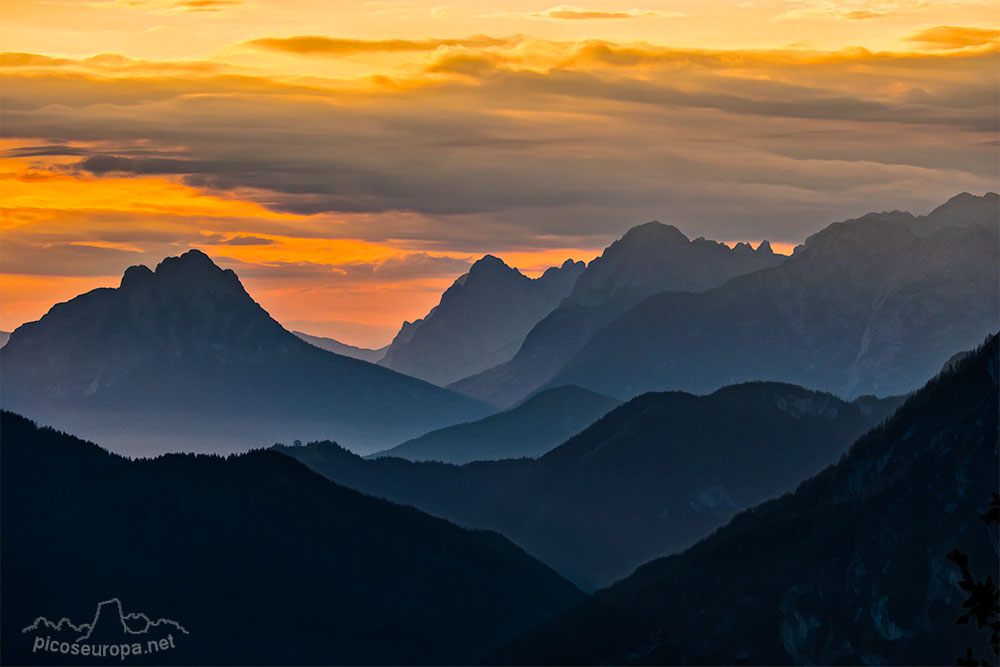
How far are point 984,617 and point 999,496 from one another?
7666 mm

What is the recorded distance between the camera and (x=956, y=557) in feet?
333

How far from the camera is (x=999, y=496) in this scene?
104688 mm

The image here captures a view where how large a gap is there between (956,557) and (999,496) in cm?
576

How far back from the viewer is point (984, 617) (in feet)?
333

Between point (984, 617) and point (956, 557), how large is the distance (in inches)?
152
